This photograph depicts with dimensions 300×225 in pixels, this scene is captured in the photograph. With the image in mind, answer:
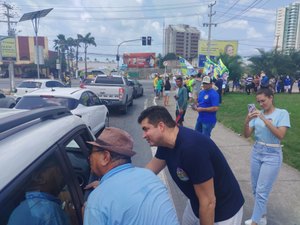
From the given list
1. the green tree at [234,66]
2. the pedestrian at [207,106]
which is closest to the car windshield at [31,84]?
the pedestrian at [207,106]

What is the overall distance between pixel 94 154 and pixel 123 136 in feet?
0.64

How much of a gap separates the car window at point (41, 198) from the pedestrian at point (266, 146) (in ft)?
8.33

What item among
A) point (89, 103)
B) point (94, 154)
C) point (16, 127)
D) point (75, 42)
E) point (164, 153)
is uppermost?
point (75, 42)

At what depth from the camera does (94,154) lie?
1646 mm

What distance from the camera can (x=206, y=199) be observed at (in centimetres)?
199

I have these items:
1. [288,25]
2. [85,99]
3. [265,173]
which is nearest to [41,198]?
[265,173]

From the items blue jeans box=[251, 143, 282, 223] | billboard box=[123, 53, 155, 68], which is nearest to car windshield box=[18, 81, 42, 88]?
blue jeans box=[251, 143, 282, 223]

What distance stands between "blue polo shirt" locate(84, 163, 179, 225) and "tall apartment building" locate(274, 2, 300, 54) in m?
45.3

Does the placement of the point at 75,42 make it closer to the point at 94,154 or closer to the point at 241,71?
the point at 241,71

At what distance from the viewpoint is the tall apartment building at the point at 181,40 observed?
83.6m

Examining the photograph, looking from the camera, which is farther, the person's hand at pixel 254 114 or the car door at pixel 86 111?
the car door at pixel 86 111

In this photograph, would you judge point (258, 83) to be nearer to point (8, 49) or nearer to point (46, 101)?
point (46, 101)

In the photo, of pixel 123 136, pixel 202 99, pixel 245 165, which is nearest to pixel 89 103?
pixel 202 99

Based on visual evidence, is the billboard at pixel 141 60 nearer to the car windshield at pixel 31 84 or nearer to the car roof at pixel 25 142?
the car windshield at pixel 31 84
